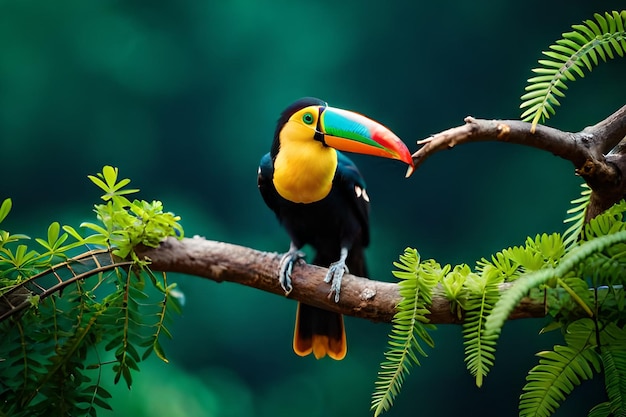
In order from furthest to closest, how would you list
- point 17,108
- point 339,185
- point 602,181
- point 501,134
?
1. point 17,108
2. point 339,185
3. point 602,181
4. point 501,134

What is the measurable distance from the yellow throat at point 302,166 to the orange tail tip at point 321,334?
1.05ft

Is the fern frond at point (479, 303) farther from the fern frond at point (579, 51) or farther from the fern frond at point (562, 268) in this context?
the fern frond at point (579, 51)

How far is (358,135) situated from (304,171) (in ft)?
0.59

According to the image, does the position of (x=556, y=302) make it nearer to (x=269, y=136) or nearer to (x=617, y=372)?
(x=617, y=372)

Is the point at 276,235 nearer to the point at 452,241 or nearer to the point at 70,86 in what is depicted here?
the point at 452,241

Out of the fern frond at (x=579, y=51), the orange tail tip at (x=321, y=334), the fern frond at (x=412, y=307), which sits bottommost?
the fern frond at (x=412, y=307)

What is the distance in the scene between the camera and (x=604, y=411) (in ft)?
3.46

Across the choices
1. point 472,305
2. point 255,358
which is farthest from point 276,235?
point 472,305

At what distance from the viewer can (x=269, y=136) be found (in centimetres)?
214

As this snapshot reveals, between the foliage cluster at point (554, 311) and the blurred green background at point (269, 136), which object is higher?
the blurred green background at point (269, 136)

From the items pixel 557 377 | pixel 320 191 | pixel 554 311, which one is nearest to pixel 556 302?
pixel 554 311

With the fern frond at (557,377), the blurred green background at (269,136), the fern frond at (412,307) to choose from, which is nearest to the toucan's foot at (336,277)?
the fern frond at (412,307)

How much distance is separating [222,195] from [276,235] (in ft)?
0.75

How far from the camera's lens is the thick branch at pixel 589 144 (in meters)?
1.01
